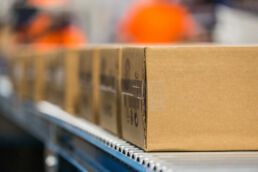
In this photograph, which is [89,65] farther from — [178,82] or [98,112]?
[178,82]

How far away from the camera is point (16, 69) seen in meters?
4.99

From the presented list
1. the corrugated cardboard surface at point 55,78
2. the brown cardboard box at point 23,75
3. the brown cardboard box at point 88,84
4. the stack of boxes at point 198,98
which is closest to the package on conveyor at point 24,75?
the brown cardboard box at point 23,75

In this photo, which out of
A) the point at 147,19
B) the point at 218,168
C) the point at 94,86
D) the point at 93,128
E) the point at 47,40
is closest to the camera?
the point at 218,168

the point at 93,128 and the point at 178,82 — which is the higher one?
the point at 178,82

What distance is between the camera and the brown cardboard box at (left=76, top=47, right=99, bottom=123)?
2.42m

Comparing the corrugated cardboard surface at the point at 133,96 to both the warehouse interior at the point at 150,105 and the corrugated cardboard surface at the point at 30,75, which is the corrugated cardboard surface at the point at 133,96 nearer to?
the warehouse interior at the point at 150,105

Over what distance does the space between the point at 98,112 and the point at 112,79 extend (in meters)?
0.33

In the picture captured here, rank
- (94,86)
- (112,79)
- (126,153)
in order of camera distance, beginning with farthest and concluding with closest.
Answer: (94,86), (112,79), (126,153)

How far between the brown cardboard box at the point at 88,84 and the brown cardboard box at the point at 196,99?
727 millimetres

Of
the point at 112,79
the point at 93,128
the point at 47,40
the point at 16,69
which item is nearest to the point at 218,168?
the point at 112,79

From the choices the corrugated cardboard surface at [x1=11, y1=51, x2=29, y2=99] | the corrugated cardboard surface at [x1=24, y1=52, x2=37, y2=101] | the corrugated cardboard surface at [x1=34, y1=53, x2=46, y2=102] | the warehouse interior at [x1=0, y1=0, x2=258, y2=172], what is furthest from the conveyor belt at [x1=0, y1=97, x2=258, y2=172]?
the corrugated cardboard surface at [x1=11, y1=51, x2=29, y2=99]

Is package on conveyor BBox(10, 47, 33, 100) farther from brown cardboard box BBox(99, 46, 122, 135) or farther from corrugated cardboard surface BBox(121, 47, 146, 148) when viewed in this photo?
corrugated cardboard surface BBox(121, 47, 146, 148)

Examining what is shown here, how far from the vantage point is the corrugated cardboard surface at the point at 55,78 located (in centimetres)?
312

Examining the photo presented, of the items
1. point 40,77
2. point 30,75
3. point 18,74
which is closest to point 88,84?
point 40,77
